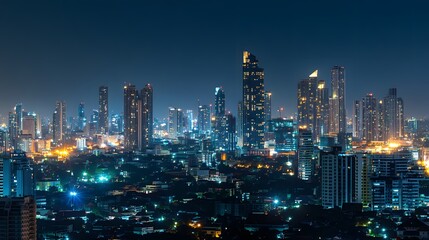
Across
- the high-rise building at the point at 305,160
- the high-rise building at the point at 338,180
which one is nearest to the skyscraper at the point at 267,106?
the high-rise building at the point at 305,160

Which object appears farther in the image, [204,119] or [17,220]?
[204,119]

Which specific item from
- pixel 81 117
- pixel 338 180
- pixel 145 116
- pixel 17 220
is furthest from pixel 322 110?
pixel 17 220

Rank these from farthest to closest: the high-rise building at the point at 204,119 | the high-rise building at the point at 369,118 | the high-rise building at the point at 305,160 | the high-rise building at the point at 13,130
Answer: the high-rise building at the point at 204,119 < the high-rise building at the point at 369,118 < the high-rise building at the point at 13,130 < the high-rise building at the point at 305,160

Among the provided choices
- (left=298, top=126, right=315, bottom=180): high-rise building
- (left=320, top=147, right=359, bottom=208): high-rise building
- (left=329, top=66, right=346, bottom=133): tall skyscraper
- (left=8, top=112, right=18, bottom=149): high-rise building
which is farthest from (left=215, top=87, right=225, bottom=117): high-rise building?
(left=320, top=147, right=359, bottom=208): high-rise building

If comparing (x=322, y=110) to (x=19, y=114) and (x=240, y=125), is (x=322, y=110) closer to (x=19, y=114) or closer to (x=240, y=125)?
(x=240, y=125)

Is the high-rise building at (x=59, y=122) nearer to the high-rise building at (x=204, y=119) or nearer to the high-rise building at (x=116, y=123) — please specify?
the high-rise building at (x=116, y=123)

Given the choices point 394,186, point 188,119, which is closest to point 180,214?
point 394,186
